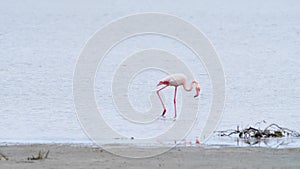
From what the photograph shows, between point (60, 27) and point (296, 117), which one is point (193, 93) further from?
point (60, 27)

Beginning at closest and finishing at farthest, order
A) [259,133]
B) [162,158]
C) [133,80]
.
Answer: [162,158] → [259,133] → [133,80]

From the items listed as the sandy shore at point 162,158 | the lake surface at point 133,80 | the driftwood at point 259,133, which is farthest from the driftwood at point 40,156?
the driftwood at point 259,133

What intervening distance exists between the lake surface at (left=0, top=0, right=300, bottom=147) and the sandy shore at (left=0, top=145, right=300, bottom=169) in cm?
122

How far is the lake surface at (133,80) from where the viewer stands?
13.5m

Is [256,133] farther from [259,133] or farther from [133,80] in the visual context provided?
[133,80]

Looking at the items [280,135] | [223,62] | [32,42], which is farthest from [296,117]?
[32,42]

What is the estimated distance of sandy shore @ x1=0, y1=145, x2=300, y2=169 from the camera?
9016 millimetres

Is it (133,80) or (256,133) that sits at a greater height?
(133,80)

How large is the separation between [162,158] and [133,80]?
9652 millimetres

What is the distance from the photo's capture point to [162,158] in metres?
9.62

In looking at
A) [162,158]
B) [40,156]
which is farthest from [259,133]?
[40,156]

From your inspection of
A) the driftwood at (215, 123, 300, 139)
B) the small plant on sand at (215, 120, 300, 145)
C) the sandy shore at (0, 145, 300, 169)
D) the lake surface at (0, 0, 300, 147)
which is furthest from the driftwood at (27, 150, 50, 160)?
the driftwood at (215, 123, 300, 139)

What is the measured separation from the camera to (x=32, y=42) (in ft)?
103

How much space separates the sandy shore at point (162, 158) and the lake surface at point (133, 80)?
4.02 ft
